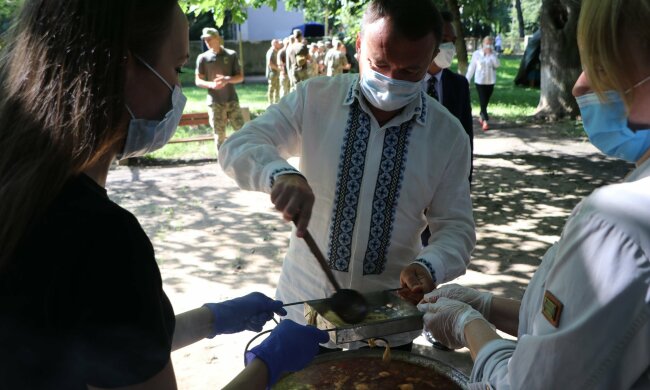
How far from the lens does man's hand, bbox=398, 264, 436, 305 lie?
6.90ft

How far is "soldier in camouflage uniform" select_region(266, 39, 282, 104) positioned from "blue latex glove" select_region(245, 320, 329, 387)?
14.4 m

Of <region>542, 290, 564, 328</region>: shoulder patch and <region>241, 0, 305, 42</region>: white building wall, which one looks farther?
<region>241, 0, 305, 42</region>: white building wall

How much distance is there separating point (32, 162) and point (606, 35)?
1147 millimetres

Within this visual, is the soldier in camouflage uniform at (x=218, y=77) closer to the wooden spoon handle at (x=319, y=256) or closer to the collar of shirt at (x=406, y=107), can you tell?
the collar of shirt at (x=406, y=107)

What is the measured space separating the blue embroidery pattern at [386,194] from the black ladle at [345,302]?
25 centimetres

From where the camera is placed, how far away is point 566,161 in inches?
390

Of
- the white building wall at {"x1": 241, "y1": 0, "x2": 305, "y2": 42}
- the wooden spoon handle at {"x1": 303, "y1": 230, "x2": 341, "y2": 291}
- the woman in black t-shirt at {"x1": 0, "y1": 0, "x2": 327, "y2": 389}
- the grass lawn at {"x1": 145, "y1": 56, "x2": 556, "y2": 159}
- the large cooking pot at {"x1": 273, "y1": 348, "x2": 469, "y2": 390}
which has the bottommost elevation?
the grass lawn at {"x1": 145, "y1": 56, "x2": 556, "y2": 159}

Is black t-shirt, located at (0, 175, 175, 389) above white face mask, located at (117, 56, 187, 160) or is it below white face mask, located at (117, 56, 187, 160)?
below

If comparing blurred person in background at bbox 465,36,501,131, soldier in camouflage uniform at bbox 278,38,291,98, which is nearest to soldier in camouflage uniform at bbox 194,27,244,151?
blurred person in background at bbox 465,36,501,131

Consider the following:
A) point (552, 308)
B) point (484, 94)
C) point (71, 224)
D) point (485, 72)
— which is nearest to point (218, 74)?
point (485, 72)

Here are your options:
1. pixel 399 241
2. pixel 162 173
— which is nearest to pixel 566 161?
pixel 162 173

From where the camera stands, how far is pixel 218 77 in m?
9.26

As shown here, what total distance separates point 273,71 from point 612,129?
49.9 feet

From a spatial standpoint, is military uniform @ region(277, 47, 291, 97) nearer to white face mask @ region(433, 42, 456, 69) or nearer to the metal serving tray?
white face mask @ region(433, 42, 456, 69)
